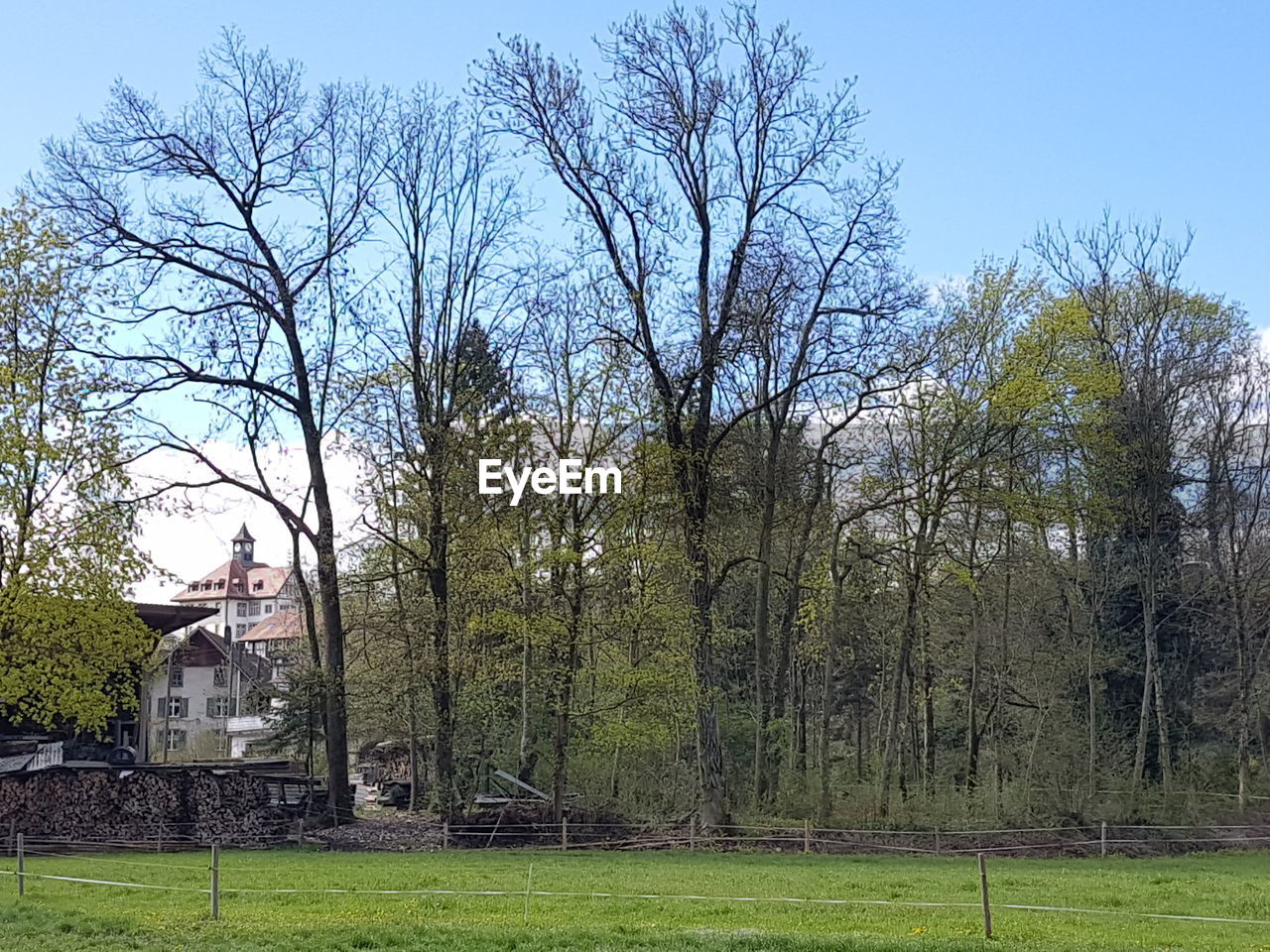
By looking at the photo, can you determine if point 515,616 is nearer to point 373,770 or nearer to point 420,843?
point 420,843

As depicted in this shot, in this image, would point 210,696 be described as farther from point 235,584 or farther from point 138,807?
point 138,807

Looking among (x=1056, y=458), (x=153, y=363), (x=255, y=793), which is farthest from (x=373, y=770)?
(x=1056, y=458)

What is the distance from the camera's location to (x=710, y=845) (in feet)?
82.5

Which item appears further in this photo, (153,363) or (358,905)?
(153,363)

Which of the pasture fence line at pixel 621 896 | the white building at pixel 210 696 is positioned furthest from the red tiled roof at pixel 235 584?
the pasture fence line at pixel 621 896

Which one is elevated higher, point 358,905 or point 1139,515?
point 1139,515

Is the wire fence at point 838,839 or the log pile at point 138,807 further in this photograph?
the log pile at point 138,807

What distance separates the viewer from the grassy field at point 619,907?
38.7 ft

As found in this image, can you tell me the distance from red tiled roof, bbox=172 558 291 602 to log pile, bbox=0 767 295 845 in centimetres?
8324

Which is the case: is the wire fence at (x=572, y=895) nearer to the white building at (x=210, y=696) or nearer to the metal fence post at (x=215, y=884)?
the metal fence post at (x=215, y=884)

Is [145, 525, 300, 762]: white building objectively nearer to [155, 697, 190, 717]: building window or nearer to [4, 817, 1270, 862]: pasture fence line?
[155, 697, 190, 717]: building window

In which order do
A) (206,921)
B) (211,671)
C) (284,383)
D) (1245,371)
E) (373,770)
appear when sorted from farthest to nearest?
(211,671), (373,770), (1245,371), (284,383), (206,921)

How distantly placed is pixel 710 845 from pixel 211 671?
57.6 metres

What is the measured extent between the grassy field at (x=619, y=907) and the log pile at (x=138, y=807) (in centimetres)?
357
